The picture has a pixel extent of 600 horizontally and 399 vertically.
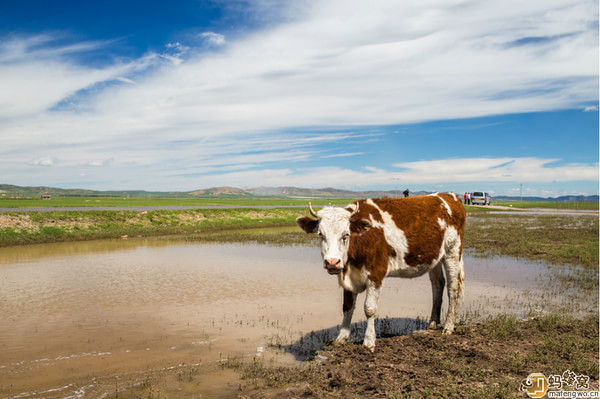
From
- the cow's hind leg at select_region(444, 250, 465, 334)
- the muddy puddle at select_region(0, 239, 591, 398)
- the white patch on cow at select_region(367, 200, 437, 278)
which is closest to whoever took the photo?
the muddy puddle at select_region(0, 239, 591, 398)

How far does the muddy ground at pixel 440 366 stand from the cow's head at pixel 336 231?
171cm

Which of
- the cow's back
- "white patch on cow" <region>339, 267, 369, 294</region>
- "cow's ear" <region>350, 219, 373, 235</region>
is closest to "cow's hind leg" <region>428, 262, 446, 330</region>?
the cow's back

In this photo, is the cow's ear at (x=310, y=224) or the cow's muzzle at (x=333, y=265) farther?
the cow's ear at (x=310, y=224)

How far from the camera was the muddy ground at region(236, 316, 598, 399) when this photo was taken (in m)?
5.82

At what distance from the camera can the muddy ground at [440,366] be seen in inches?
229

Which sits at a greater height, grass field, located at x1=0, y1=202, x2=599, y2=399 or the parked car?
the parked car

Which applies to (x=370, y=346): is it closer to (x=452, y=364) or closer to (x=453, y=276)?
(x=452, y=364)

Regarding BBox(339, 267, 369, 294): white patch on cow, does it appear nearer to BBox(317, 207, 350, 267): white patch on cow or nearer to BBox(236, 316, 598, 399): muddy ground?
BBox(317, 207, 350, 267): white patch on cow

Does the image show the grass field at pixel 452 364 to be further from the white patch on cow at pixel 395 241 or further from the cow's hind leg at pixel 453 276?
the white patch on cow at pixel 395 241

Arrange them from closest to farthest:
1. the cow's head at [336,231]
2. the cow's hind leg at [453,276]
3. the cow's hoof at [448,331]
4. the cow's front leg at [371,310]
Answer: the cow's head at [336,231] < the cow's front leg at [371,310] < the cow's hoof at [448,331] < the cow's hind leg at [453,276]

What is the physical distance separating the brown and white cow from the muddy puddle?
1.40 m

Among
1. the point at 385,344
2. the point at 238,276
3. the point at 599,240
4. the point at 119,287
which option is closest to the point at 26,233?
the point at 119,287

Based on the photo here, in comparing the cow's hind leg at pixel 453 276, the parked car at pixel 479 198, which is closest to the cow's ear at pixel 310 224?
the cow's hind leg at pixel 453 276

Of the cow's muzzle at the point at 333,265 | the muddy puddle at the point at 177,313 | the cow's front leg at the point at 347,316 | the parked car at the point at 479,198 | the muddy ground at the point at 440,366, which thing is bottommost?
the muddy puddle at the point at 177,313
